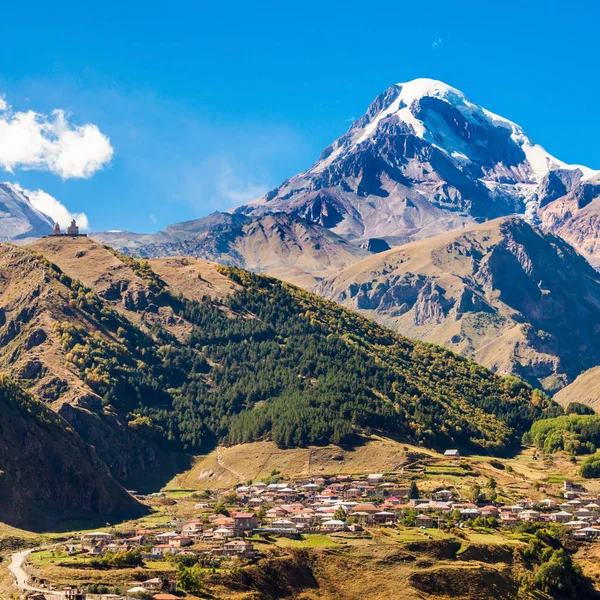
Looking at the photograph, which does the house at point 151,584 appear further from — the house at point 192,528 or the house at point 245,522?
the house at point 245,522

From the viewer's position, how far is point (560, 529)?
19012 cm

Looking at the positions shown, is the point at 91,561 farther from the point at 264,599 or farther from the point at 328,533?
the point at 328,533

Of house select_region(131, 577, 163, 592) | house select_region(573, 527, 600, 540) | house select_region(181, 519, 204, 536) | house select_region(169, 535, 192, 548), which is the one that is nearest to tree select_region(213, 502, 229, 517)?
house select_region(181, 519, 204, 536)

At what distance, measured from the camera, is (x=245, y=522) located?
570ft

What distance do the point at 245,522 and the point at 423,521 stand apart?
1236 inches

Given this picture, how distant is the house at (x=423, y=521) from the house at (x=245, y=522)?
2802cm

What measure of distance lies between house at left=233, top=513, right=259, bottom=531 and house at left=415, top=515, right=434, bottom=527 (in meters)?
28.0

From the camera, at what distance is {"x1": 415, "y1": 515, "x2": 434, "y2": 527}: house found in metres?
186

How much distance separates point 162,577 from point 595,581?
Result: 2744 inches

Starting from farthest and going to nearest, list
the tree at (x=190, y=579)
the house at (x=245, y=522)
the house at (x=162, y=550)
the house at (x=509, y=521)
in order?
the house at (x=509, y=521), the house at (x=245, y=522), the house at (x=162, y=550), the tree at (x=190, y=579)

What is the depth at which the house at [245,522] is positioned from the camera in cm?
17212

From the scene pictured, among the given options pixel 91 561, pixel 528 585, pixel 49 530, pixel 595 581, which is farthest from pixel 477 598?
pixel 49 530

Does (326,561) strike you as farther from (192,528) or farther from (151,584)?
(151,584)

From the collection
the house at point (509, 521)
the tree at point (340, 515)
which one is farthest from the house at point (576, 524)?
the tree at point (340, 515)
